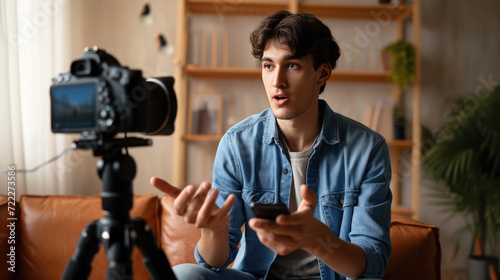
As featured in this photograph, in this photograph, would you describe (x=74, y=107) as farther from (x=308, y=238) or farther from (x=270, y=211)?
(x=308, y=238)

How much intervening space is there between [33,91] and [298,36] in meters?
1.53

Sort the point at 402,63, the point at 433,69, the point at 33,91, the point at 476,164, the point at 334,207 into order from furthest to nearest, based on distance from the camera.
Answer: the point at 433,69 → the point at 402,63 → the point at 476,164 → the point at 33,91 → the point at 334,207

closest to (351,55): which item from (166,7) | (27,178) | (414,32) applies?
(414,32)

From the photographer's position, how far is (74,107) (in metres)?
0.73

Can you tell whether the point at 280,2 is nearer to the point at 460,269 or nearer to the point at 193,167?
the point at 193,167

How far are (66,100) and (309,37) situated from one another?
28.5 inches

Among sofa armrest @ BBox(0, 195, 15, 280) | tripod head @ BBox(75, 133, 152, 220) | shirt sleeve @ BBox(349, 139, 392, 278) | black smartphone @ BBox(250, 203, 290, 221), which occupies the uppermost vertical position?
tripod head @ BBox(75, 133, 152, 220)

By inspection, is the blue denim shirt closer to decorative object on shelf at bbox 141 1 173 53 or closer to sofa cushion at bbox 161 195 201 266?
sofa cushion at bbox 161 195 201 266

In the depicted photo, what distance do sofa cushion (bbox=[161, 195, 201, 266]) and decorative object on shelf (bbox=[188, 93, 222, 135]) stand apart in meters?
1.05

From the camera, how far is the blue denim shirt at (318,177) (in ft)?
3.74

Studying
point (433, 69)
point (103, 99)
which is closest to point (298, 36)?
point (103, 99)

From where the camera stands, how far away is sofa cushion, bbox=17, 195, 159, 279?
5.23ft

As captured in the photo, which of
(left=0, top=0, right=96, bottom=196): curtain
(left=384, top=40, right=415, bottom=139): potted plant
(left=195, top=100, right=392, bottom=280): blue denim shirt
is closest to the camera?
(left=195, top=100, right=392, bottom=280): blue denim shirt

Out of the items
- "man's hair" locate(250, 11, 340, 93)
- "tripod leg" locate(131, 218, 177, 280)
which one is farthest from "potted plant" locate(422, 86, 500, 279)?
"tripod leg" locate(131, 218, 177, 280)
